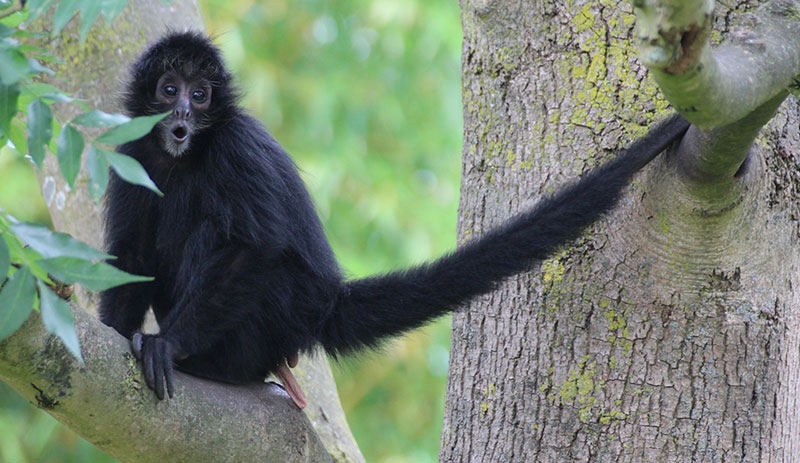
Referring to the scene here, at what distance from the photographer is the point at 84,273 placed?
1.54 meters

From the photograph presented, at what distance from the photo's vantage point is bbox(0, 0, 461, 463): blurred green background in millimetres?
8555

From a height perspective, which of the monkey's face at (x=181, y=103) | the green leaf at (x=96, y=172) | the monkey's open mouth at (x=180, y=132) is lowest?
the green leaf at (x=96, y=172)

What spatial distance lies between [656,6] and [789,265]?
146 centimetres

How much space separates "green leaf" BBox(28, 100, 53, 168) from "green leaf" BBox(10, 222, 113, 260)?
0.15 meters

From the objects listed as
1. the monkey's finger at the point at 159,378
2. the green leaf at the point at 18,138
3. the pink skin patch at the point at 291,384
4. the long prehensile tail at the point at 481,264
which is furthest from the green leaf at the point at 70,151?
the pink skin patch at the point at 291,384

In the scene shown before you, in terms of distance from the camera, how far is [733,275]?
9.07 feet

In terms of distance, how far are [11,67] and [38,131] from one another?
0.19 metres

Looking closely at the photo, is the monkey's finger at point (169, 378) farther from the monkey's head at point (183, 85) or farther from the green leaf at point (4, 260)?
the monkey's head at point (183, 85)

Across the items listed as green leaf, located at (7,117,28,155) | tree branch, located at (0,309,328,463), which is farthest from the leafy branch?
tree branch, located at (0,309,328,463)

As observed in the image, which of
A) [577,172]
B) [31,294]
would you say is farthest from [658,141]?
[31,294]

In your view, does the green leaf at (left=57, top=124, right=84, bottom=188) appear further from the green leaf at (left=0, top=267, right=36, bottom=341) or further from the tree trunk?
the tree trunk

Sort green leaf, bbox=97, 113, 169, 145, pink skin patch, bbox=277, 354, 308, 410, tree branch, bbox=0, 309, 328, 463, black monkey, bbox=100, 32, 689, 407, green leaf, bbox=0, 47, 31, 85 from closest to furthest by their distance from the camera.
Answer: green leaf, bbox=0, 47, 31, 85
green leaf, bbox=97, 113, 169, 145
tree branch, bbox=0, 309, 328, 463
black monkey, bbox=100, 32, 689, 407
pink skin patch, bbox=277, 354, 308, 410

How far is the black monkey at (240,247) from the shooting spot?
2926 mm

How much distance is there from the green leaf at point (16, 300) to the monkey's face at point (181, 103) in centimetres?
211
